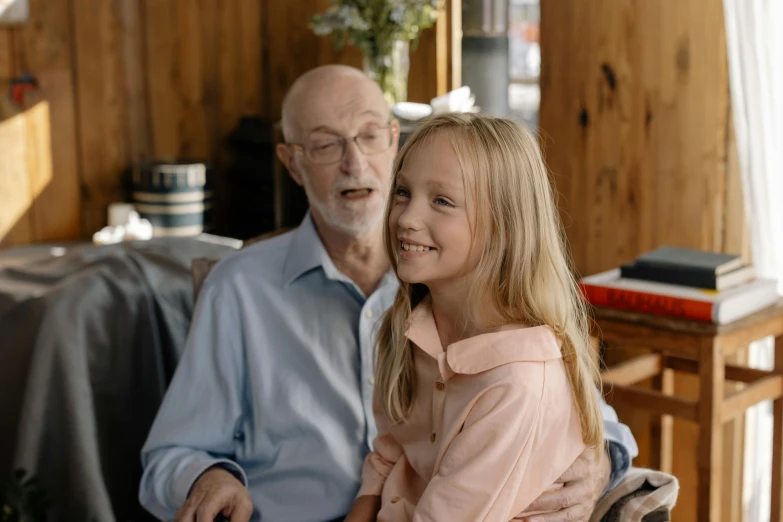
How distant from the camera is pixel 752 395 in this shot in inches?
82.9

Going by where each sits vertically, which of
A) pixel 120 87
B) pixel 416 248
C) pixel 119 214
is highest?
pixel 120 87

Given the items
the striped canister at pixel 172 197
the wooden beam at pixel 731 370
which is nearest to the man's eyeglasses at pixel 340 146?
the wooden beam at pixel 731 370

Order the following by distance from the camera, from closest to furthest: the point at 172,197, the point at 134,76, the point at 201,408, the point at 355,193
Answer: the point at 201,408
the point at 355,193
the point at 172,197
the point at 134,76

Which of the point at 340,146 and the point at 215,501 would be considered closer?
the point at 215,501

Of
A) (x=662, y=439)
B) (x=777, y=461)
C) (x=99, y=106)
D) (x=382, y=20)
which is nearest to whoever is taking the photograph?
(x=777, y=461)

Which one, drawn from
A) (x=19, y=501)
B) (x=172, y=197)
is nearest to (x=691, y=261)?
(x=19, y=501)

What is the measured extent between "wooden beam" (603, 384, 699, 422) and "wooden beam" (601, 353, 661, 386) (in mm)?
31

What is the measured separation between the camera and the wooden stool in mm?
1983

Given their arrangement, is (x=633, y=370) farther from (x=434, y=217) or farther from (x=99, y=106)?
(x=99, y=106)

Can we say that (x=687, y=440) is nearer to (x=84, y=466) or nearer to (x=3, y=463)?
(x=84, y=466)

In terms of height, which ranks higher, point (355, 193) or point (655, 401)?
point (355, 193)

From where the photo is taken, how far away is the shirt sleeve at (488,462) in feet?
3.68

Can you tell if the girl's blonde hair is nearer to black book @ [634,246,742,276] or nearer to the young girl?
the young girl

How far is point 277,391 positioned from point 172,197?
2516mm
